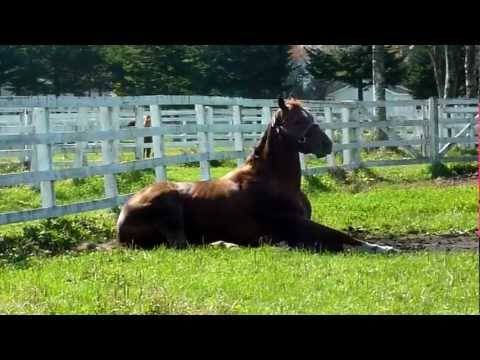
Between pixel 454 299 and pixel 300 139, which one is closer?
pixel 454 299

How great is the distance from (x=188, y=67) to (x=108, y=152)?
1885mm

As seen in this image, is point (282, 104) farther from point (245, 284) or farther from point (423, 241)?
point (245, 284)

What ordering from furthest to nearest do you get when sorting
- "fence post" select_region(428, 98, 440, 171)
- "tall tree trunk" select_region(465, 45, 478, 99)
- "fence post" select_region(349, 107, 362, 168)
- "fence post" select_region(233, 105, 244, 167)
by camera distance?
"fence post" select_region(428, 98, 440, 171)
"fence post" select_region(349, 107, 362, 168)
"fence post" select_region(233, 105, 244, 167)
"tall tree trunk" select_region(465, 45, 478, 99)

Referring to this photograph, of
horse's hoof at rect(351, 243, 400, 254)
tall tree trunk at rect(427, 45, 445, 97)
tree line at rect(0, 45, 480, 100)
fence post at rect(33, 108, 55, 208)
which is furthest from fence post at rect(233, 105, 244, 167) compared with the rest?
horse's hoof at rect(351, 243, 400, 254)

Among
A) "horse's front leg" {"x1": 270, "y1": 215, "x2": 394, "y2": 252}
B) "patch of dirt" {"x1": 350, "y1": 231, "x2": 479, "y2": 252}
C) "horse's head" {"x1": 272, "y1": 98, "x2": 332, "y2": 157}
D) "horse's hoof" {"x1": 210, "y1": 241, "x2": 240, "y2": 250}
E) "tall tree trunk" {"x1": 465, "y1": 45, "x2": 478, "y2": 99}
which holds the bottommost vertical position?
"patch of dirt" {"x1": 350, "y1": 231, "x2": 479, "y2": 252}

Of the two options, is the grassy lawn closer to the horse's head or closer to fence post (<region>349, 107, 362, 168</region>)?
the horse's head

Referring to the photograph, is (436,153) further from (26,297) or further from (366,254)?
(26,297)

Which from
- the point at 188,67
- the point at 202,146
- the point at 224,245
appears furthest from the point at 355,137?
the point at 224,245

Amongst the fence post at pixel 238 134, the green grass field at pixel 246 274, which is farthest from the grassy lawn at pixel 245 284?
the fence post at pixel 238 134

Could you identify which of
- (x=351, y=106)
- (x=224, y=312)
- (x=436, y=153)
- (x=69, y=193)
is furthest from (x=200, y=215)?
(x=436, y=153)

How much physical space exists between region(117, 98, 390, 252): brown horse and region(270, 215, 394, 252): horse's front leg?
0.01 metres

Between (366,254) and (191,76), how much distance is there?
156 inches

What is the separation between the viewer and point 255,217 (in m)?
6.75

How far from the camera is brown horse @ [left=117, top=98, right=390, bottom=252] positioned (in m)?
6.75
